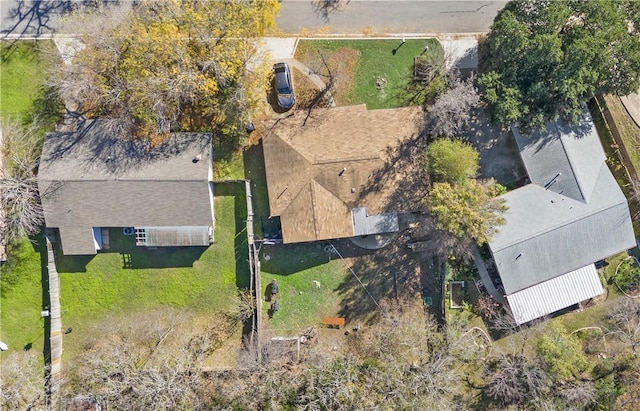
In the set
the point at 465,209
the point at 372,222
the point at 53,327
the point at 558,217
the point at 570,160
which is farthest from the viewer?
the point at 53,327

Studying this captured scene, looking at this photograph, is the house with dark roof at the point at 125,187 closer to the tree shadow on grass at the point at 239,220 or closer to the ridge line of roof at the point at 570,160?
the tree shadow on grass at the point at 239,220

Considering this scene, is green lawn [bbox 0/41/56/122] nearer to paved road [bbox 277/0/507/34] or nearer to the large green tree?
paved road [bbox 277/0/507/34]

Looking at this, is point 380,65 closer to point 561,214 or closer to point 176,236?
point 561,214

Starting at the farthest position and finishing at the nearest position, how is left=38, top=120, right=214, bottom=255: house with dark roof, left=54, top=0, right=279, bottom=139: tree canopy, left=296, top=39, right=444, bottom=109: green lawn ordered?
left=296, top=39, right=444, bottom=109: green lawn → left=38, top=120, right=214, bottom=255: house with dark roof → left=54, top=0, right=279, bottom=139: tree canopy

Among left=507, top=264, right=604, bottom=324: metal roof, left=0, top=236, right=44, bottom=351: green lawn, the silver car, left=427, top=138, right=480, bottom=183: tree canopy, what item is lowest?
left=507, top=264, right=604, bottom=324: metal roof

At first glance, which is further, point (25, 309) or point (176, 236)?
point (25, 309)

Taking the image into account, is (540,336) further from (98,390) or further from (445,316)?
(98,390)

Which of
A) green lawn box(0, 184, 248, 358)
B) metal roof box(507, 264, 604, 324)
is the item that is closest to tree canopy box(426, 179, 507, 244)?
metal roof box(507, 264, 604, 324)

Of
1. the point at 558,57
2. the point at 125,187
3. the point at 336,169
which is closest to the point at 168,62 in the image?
the point at 125,187
